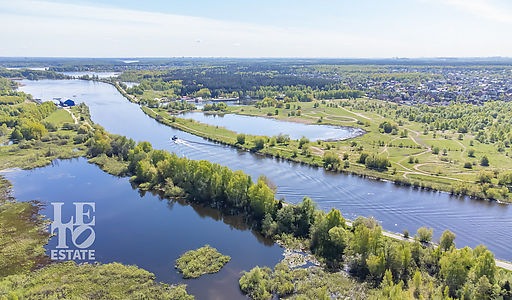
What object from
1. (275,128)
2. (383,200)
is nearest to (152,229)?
(383,200)

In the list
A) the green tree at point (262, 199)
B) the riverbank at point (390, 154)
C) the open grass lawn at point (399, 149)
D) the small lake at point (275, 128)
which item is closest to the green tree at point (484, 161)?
the open grass lawn at point (399, 149)

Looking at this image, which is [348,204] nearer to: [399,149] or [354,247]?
[354,247]

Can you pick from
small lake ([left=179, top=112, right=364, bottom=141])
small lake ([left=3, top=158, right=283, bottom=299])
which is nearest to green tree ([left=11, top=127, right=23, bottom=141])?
small lake ([left=3, top=158, right=283, bottom=299])

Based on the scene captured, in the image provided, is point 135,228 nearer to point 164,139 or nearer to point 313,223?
point 313,223

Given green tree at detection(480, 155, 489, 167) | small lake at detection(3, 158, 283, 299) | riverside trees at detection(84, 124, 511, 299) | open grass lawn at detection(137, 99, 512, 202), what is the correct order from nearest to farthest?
riverside trees at detection(84, 124, 511, 299)
small lake at detection(3, 158, 283, 299)
open grass lawn at detection(137, 99, 512, 202)
green tree at detection(480, 155, 489, 167)

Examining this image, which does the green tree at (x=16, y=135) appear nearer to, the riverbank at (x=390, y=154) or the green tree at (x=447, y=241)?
the riverbank at (x=390, y=154)

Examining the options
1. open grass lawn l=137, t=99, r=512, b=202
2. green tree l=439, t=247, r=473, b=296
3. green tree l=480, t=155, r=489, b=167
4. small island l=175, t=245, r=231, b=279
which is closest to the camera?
green tree l=439, t=247, r=473, b=296

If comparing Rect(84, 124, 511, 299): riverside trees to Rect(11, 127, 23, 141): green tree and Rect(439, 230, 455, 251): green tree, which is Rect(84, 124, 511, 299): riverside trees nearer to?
Rect(439, 230, 455, 251): green tree
